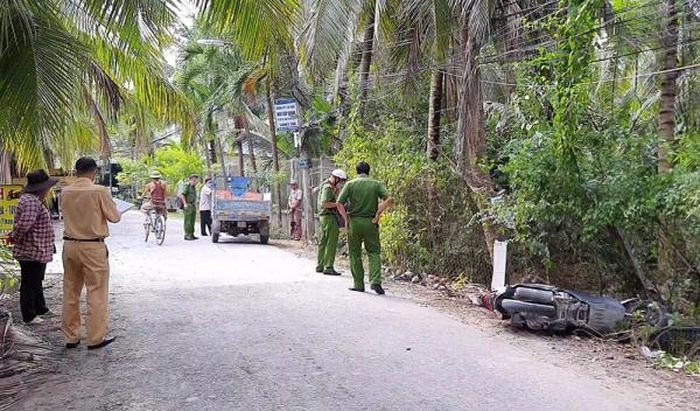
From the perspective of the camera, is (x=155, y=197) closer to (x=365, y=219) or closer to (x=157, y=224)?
(x=157, y=224)

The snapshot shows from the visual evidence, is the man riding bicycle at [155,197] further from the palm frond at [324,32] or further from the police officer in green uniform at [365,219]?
the police officer in green uniform at [365,219]

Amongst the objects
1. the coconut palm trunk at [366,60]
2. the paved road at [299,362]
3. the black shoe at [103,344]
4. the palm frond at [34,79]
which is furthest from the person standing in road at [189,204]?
the black shoe at [103,344]

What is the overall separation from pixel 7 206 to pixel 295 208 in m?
9.61

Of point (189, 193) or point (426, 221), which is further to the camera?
point (189, 193)

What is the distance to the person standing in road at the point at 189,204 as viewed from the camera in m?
18.2

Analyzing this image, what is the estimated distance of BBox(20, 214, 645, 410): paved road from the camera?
16.0 feet

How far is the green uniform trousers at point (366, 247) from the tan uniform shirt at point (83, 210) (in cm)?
401

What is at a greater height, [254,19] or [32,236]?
[254,19]

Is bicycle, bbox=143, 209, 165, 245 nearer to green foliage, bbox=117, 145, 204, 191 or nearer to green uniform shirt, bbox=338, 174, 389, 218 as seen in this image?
green uniform shirt, bbox=338, 174, 389, 218

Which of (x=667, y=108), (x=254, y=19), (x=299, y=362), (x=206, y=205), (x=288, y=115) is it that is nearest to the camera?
(x=299, y=362)

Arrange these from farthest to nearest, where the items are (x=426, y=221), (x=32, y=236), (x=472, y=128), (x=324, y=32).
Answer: (x=426, y=221)
(x=324, y=32)
(x=472, y=128)
(x=32, y=236)

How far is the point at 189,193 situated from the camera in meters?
18.2

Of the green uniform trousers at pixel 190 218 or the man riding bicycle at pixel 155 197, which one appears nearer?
the man riding bicycle at pixel 155 197

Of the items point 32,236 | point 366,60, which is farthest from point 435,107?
point 32,236
